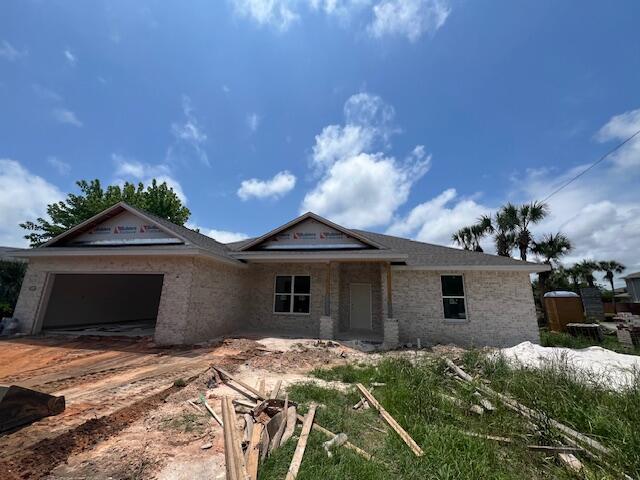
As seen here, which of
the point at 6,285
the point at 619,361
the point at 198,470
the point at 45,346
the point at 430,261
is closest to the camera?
the point at 198,470

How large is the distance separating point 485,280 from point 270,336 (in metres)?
9.44

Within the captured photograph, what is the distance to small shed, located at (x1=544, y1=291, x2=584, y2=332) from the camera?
14305mm

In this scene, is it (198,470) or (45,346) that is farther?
(45,346)

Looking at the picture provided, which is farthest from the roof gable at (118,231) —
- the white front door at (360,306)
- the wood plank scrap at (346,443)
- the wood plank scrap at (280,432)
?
the wood plank scrap at (346,443)

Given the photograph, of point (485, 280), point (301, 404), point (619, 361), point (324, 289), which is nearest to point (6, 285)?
point (324, 289)

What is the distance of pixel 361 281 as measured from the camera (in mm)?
13766

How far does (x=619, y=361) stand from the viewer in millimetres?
8367

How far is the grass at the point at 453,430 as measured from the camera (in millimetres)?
3025

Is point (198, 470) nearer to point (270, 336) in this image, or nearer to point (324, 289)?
point (270, 336)

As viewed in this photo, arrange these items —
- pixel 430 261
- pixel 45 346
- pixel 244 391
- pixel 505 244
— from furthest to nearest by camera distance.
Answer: pixel 505 244 < pixel 430 261 < pixel 45 346 < pixel 244 391

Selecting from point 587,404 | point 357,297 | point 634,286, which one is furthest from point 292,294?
point 634,286

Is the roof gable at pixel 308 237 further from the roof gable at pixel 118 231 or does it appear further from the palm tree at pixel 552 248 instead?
the palm tree at pixel 552 248

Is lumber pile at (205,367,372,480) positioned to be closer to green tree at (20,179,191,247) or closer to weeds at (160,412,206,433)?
weeds at (160,412,206,433)

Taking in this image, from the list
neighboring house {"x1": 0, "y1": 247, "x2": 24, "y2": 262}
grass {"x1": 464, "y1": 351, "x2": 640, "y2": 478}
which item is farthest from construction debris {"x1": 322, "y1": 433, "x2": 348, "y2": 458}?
neighboring house {"x1": 0, "y1": 247, "x2": 24, "y2": 262}
